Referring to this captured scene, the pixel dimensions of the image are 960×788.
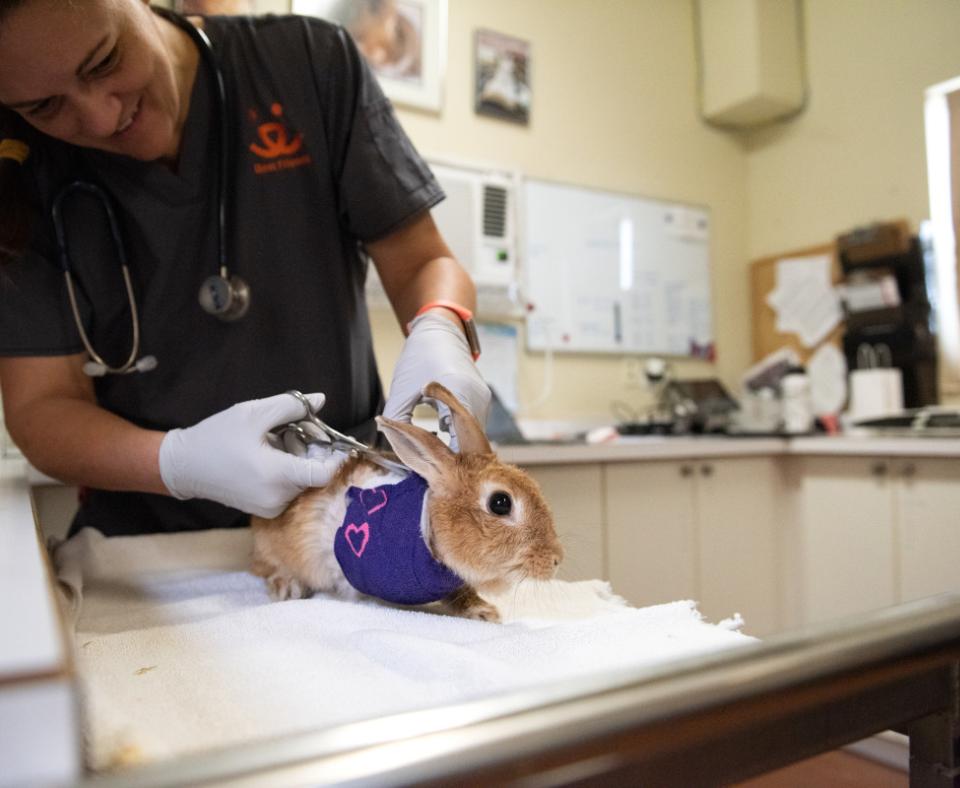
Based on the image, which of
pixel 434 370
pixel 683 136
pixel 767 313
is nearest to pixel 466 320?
pixel 434 370

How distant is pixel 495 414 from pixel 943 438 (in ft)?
3.84

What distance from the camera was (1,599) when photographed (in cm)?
30

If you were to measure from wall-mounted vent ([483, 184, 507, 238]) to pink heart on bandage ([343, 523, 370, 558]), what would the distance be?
191 cm

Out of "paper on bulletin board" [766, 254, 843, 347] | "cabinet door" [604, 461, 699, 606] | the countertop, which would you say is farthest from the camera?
"paper on bulletin board" [766, 254, 843, 347]

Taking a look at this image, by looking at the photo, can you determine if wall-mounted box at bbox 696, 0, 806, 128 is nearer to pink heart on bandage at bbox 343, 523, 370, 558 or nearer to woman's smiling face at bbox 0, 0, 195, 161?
woman's smiling face at bbox 0, 0, 195, 161

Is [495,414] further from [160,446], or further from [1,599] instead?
[1,599]

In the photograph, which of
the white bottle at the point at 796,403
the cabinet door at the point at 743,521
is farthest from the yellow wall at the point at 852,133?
the cabinet door at the point at 743,521

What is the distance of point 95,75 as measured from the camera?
2.65ft

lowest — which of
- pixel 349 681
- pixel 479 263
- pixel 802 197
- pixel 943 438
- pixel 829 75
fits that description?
pixel 349 681

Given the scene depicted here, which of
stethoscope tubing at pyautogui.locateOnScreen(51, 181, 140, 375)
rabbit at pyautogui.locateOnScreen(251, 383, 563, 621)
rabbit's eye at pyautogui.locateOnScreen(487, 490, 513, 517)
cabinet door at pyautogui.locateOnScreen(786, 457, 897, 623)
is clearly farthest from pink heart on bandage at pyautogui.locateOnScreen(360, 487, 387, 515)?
cabinet door at pyautogui.locateOnScreen(786, 457, 897, 623)

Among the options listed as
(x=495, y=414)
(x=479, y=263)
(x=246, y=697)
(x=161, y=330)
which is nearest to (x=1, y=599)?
(x=246, y=697)

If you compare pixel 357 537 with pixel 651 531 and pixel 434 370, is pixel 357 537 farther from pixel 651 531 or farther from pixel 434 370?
pixel 651 531

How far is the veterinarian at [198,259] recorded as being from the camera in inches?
32.2

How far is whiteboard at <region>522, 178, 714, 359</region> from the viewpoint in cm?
269
